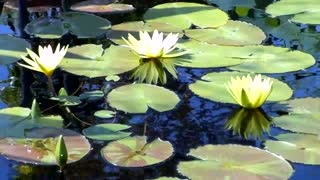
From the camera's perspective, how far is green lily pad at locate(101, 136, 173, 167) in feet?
5.11

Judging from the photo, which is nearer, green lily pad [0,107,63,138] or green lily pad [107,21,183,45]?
green lily pad [0,107,63,138]

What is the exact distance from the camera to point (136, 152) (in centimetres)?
160

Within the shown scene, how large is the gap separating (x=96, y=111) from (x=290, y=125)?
506 millimetres

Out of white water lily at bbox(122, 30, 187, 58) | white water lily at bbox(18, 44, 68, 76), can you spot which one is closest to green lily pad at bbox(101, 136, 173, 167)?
white water lily at bbox(18, 44, 68, 76)

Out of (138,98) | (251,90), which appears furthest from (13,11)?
(251,90)

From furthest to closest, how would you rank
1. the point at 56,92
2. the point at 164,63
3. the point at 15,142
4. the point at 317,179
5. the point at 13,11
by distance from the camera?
the point at 13,11 < the point at 164,63 < the point at 56,92 < the point at 15,142 < the point at 317,179

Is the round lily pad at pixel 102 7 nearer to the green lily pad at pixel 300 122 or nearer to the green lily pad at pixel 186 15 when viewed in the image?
the green lily pad at pixel 186 15

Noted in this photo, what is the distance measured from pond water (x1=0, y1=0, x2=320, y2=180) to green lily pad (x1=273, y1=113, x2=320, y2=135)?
26 millimetres

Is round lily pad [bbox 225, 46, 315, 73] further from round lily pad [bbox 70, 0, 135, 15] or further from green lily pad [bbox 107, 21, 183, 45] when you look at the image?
round lily pad [bbox 70, 0, 135, 15]

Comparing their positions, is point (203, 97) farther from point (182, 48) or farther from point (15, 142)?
point (15, 142)

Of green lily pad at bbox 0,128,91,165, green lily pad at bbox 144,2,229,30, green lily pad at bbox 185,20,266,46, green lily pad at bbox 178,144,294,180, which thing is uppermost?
green lily pad at bbox 144,2,229,30

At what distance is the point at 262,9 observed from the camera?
2.66 metres

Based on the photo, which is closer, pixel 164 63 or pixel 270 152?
pixel 270 152

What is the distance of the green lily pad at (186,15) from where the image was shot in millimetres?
2443
